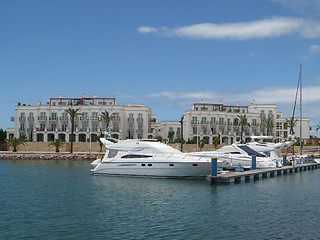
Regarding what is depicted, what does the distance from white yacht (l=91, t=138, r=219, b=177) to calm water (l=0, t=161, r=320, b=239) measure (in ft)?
3.46

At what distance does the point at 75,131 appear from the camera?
90062mm

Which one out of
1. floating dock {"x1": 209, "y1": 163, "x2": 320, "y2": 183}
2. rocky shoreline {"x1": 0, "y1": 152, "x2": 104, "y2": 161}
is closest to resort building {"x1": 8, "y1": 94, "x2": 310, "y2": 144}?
rocky shoreline {"x1": 0, "y1": 152, "x2": 104, "y2": 161}

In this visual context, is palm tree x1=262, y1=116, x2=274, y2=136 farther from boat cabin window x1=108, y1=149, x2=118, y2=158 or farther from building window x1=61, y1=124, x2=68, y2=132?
boat cabin window x1=108, y1=149, x2=118, y2=158

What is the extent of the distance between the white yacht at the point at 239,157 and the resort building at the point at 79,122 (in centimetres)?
5043

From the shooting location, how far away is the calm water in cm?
1576

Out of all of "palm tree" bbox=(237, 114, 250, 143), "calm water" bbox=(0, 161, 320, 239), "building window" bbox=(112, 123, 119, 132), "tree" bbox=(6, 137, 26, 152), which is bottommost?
"calm water" bbox=(0, 161, 320, 239)

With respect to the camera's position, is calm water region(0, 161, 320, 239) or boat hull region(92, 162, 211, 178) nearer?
calm water region(0, 161, 320, 239)

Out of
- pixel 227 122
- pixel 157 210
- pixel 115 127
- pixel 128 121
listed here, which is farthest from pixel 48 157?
pixel 227 122

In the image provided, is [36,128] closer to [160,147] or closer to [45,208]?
[160,147]

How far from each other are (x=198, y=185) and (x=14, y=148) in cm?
5482

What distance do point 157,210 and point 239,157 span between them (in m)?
22.3

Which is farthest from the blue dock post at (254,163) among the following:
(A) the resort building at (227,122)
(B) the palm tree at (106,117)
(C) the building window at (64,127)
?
(C) the building window at (64,127)

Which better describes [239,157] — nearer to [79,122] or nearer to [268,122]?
[79,122]

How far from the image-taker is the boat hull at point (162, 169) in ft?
103
